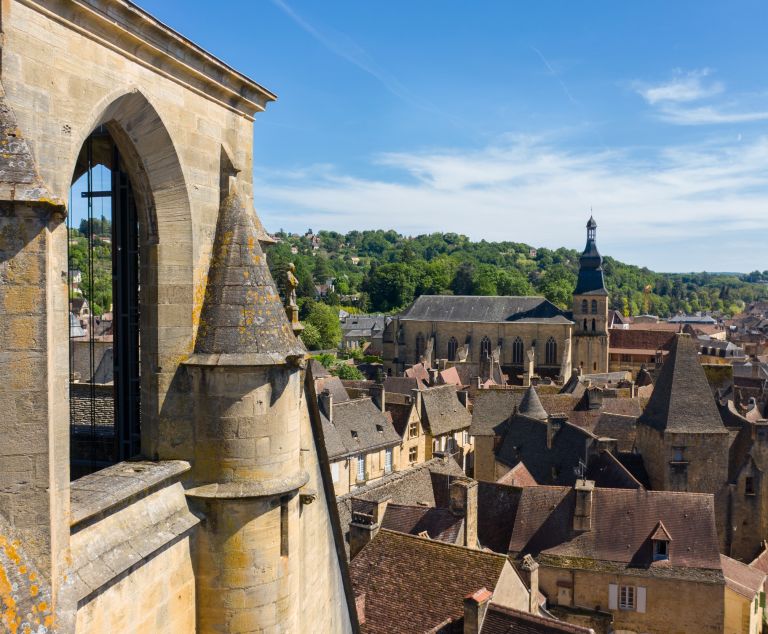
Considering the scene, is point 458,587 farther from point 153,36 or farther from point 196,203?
point 153,36

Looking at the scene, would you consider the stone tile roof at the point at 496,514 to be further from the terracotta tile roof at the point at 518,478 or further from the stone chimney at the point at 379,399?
the stone chimney at the point at 379,399

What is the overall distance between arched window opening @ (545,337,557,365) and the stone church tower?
2311 millimetres

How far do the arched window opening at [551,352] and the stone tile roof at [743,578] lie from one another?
58962mm

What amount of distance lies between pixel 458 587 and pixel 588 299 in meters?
73.4

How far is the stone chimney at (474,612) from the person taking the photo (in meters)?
15.8

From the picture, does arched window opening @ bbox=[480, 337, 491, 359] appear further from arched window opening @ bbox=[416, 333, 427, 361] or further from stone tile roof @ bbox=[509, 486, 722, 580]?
stone tile roof @ bbox=[509, 486, 722, 580]

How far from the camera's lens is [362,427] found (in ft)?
134

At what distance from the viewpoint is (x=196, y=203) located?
668 cm

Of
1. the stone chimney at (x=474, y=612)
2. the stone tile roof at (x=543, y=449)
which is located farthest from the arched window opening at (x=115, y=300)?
the stone tile roof at (x=543, y=449)

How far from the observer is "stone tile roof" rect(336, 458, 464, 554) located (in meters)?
24.6

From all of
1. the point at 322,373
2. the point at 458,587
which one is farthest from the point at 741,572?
the point at 322,373

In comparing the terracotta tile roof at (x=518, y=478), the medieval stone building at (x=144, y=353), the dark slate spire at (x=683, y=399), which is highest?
the medieval stone building at (x=144, y=353)

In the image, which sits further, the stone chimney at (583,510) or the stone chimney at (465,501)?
the stone chimney at (583,510)

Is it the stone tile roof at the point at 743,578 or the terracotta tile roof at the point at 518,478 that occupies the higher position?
the terracotta tile roof at the point at 518,478
